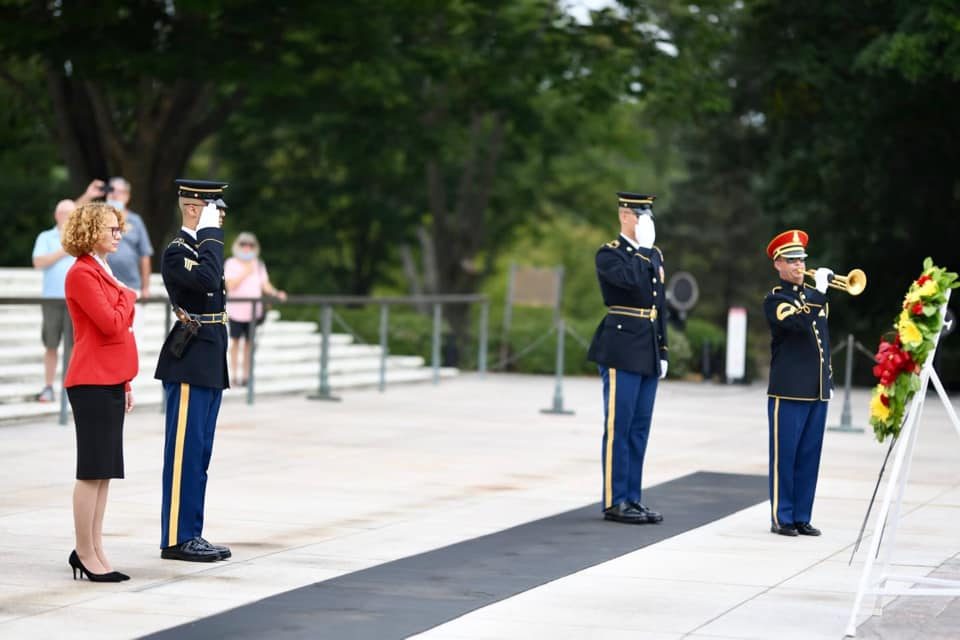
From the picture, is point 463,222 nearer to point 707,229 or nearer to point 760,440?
point 707,229

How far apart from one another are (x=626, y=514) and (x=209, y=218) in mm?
3499

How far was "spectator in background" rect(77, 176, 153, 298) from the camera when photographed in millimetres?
16734

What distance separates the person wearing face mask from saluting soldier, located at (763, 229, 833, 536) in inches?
30.6

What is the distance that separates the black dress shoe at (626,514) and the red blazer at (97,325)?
3750 millimetres

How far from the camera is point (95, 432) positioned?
844cm

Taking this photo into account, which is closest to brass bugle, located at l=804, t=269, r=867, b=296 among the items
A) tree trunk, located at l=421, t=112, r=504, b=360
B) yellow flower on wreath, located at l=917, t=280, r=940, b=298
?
yellow flower on wreath, located at l=917, t=280, r=940, b=298

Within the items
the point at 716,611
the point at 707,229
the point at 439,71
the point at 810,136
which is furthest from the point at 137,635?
the point at 707,229

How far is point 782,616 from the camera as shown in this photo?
801cm

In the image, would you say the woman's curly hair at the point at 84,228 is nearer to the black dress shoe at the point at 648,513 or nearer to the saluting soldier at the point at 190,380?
the saluting soldier at the point at 190,380

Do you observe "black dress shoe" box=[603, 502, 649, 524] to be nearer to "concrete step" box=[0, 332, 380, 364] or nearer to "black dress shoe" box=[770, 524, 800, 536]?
"black dress shoe" box=[770, 524, 800, 536]

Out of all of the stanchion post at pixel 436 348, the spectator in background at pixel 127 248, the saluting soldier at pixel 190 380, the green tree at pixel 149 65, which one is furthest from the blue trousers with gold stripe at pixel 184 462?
the stanchion post at pixel 436 348

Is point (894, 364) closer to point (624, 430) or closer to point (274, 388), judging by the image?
point (624, 430)

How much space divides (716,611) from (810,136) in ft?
76.2

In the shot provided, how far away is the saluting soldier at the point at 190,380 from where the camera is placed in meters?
9.09
